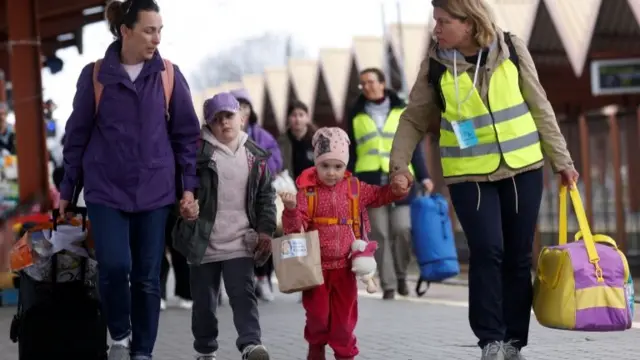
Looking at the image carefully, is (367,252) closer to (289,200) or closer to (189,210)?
(289,200)

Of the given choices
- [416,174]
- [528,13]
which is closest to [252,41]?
[528,13]

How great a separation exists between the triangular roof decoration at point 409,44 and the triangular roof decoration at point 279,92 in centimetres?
871

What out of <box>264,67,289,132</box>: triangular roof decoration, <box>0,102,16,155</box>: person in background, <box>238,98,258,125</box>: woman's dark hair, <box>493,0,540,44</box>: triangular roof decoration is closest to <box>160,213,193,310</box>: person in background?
<box>238,98,258,125</box>: woman's dark hair

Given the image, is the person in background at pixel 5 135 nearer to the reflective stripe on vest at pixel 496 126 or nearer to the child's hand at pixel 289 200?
the child's hand at pixel 289 200

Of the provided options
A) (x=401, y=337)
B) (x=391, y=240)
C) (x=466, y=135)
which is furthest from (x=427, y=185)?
(x=466, y=135)

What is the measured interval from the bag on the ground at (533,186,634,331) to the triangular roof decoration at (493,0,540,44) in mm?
11912

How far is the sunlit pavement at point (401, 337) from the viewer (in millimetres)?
7844

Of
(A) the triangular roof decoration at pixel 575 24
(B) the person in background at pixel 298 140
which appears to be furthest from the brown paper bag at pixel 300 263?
(A) the triangular roof decoration at pixel 575 24

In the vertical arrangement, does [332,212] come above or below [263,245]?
above

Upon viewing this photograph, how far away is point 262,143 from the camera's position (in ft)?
41.1

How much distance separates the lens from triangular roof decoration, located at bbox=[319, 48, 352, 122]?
29594 millimetres

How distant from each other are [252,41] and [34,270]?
96.7 m

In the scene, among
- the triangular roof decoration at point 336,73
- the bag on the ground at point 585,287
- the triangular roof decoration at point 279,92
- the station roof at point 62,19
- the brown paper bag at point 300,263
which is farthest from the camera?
the triangular roof decoration at point 279,92

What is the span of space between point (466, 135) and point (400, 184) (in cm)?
40
